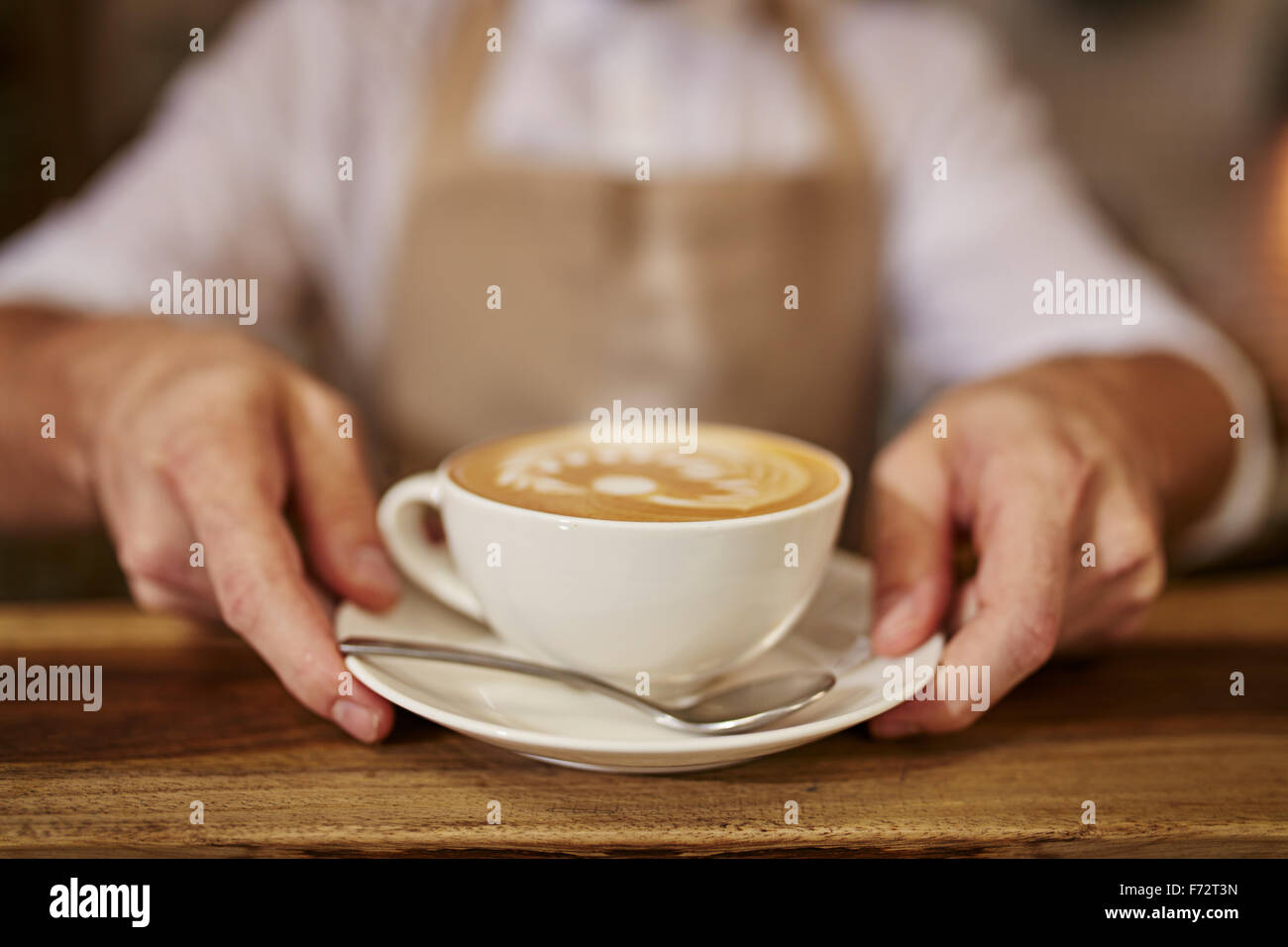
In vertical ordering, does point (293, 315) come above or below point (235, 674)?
above

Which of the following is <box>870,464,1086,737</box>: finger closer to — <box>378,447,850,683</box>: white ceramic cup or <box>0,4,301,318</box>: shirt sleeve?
<box>378,447,850,683</box>: white ceramic cup

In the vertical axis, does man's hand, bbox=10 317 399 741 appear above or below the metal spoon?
above

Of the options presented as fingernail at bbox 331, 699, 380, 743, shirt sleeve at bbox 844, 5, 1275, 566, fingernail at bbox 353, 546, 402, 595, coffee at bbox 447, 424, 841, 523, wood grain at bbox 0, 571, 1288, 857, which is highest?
shirt sleeve at bbox 844, 5, 1275, 566

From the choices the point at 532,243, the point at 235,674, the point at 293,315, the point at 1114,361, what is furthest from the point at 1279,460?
the point at 235,674

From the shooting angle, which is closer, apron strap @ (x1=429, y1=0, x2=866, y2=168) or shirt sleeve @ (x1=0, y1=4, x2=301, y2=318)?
shirt sleeve @ (x1=0, y1=4, x2=301, y2=318)

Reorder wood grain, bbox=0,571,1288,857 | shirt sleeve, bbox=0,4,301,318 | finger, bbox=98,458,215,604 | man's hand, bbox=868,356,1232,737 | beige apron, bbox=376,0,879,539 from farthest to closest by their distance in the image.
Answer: beige apron, bbox=376,0,879,539 → shirt sleeve, bbox=0,4,301,318 → finger, bbox=98,458,215,604 → man's hand, bbox=868,356,1232,737 → wood grain, bbox=0,571,1288,857

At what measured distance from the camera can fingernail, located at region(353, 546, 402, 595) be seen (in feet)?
1.95

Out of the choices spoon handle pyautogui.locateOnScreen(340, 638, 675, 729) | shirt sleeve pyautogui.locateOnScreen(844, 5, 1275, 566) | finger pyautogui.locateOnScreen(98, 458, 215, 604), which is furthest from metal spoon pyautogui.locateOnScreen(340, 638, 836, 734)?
shirt sleeve pyautogui.locateOnScreen(844, 5, 1275, 566)

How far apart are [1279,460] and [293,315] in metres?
1.97

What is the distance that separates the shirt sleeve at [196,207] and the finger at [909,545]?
3.08 ft

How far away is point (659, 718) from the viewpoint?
48 cm

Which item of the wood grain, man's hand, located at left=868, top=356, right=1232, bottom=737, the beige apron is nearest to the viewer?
the wood grain
